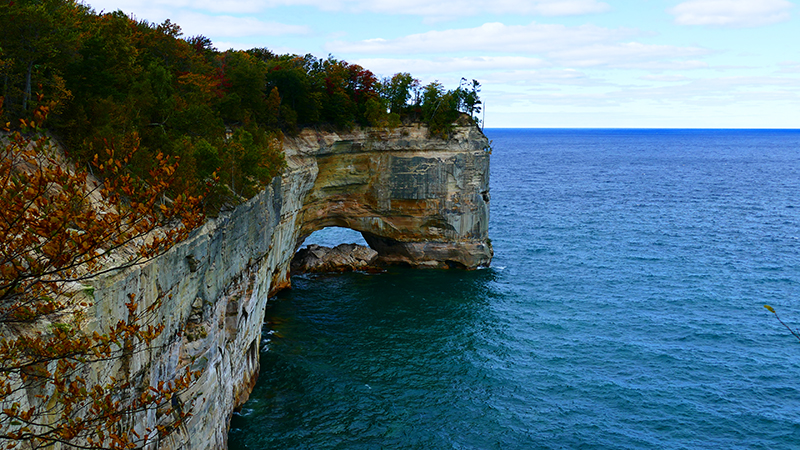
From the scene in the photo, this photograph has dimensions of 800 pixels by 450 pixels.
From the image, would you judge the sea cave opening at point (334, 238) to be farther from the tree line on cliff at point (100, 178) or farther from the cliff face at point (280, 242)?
the tree line on cliff at point (100, 178)

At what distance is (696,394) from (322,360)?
25.2 m

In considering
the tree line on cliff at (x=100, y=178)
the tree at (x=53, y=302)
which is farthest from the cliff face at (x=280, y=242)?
the tree at (x=53, y=302)

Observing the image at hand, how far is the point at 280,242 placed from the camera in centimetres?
4622

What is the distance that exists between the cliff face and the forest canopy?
2823mm

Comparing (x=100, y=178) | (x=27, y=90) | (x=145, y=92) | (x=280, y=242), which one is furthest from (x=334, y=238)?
(x=27, y=90)

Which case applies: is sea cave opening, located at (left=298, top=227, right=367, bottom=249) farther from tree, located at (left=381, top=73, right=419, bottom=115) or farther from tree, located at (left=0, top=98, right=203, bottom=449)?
tree, located at (left=0, top=98, right=203, bottom=449)

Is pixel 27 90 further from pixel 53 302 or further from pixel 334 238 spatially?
pixel 334 238

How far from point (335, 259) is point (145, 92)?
37.2m

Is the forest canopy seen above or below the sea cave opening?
above

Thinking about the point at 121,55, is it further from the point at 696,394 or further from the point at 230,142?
the point at 696,394

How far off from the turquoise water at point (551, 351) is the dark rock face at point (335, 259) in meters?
2.00

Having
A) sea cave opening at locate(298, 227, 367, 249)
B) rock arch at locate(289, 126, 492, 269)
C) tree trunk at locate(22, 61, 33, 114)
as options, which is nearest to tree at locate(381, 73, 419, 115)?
rock arch at locate(289, 126, 492, 269)

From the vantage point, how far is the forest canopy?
22547 mm

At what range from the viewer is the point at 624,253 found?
2680 inches
